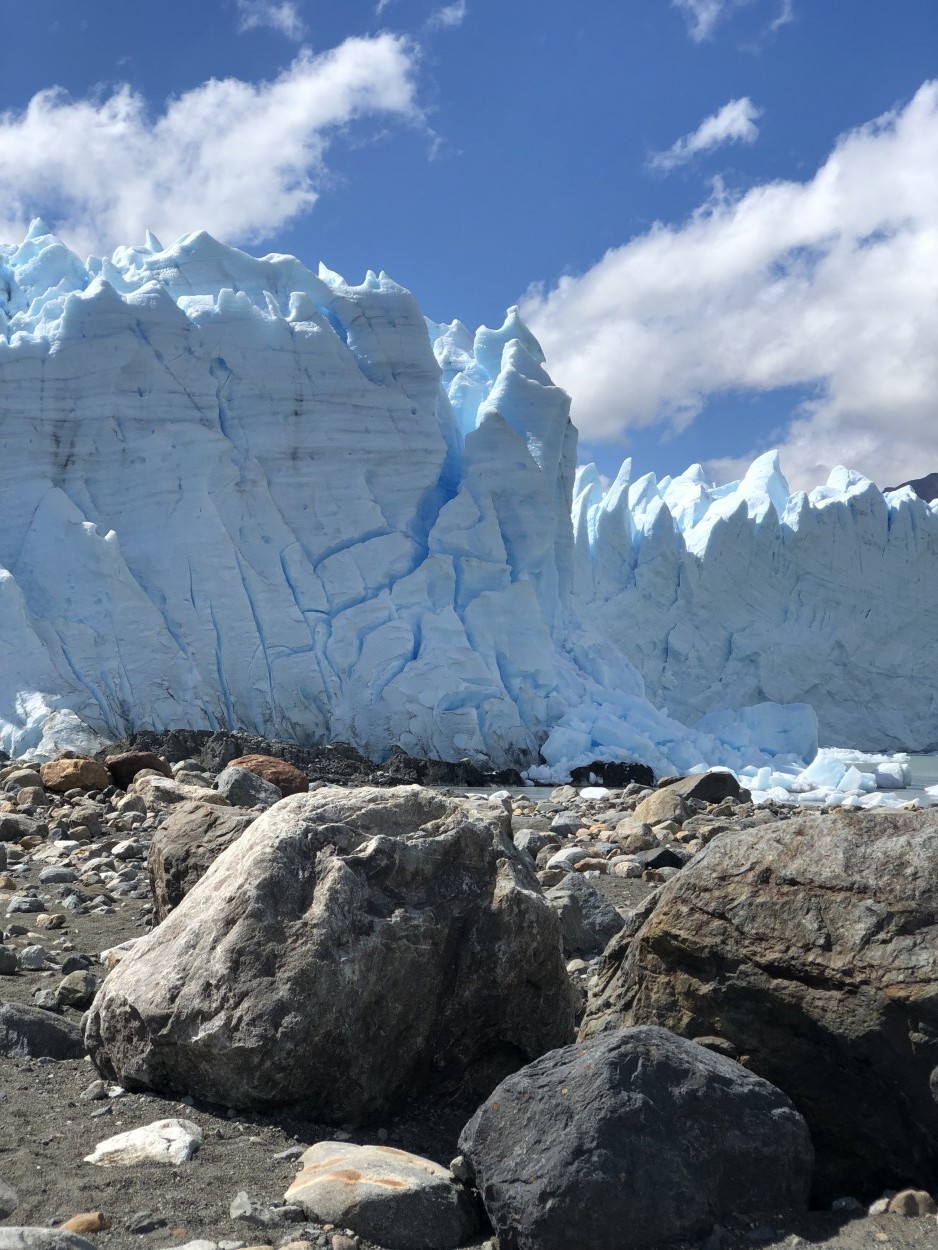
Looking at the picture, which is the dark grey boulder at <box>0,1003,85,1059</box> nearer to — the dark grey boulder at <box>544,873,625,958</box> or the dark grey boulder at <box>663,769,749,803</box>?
the dark grey boulder at <box>544,873,625,958</box>

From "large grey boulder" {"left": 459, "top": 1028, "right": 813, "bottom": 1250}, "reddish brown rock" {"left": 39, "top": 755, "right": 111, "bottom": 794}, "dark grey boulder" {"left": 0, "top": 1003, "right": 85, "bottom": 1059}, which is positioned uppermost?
"reddish brown rock" {"left": 39, "top": 755, "right": 111, "bottom": 794}

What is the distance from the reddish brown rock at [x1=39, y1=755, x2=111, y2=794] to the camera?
27.9ft

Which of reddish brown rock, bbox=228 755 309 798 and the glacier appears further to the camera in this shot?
the glacier

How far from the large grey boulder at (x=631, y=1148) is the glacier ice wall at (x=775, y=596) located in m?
19.2

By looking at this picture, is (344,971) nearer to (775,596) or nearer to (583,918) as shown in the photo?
(583,918)

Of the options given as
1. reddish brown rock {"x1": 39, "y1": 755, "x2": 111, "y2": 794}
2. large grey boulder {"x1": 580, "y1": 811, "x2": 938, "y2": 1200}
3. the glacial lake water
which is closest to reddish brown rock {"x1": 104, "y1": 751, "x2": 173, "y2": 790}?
reddish brown rock {"x1": 39, "y1": 755, "x2": 111, "y2": 794}

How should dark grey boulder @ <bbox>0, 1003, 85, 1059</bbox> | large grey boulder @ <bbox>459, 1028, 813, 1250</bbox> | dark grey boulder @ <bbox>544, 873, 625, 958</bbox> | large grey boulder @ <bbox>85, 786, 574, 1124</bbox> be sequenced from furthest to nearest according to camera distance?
dark grey boulder @ <bbox>544, 873, 625, 958</bbox> → dark grey boulder @ <bbox>0, 1003, 85, 1059</bbox> → large grey boulder @ <bbox>85, 786, 574, 1124</bbox> → large grey boulder @ <bbox>459, 1028, 813, 1250</bbox>

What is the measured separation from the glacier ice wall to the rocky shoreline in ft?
61.3

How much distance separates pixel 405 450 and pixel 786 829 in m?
14.5

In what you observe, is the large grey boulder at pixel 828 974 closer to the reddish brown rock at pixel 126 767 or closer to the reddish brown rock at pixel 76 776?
the reddish brown rock at pixel 76 776

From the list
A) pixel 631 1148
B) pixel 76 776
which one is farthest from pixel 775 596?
pixel 631 1148

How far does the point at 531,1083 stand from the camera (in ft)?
6.94

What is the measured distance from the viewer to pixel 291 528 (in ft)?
52.6

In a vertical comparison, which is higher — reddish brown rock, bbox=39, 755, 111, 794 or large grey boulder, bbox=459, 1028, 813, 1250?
reddish brown rock, bbox=39, 755, 111, 794
